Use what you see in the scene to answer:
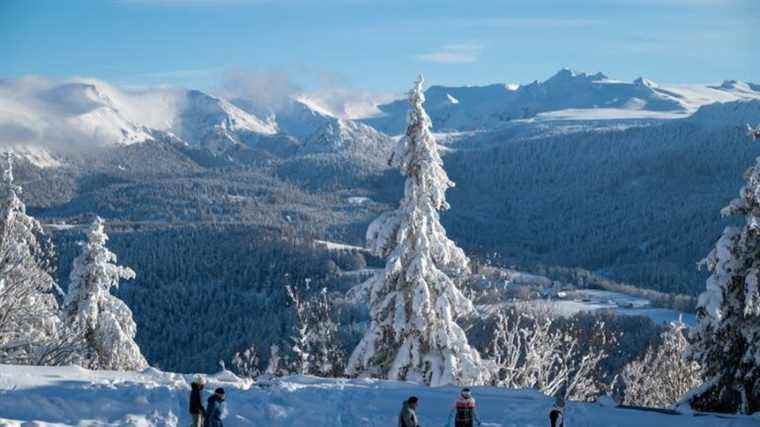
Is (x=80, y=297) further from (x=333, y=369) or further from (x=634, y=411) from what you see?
(x=634, y=411)

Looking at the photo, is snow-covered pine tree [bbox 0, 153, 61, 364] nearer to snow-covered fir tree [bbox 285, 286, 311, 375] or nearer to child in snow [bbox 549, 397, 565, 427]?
snow-covered fir tree [bbox 285, 286, 311, 375]

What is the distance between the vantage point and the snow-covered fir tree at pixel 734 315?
1934 cm

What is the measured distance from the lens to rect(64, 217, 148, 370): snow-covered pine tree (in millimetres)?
29109

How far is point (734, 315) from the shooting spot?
2000cm

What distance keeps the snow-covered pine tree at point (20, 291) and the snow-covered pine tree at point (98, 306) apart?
47.2 inches

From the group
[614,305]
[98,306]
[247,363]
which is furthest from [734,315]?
[614,305]

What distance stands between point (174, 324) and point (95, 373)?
127235 millimetres

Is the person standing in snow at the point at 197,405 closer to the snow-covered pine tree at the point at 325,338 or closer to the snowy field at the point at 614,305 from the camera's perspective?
the snow-covered pine tree at the point at 325,338

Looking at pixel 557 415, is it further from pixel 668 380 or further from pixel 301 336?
pixel 668 380

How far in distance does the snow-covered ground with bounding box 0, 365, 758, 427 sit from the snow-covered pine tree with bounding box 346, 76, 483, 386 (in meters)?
1.98

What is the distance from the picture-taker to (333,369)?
3081 centimetres

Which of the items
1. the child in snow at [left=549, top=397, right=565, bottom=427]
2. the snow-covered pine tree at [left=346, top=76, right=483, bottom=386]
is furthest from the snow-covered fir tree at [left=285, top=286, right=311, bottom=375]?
the child in snow at [left=549, top=397, right=565, bottom=427]

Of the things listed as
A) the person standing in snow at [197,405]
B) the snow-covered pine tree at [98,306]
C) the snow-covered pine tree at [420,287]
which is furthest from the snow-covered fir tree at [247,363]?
the person standing in snow at [197,405]

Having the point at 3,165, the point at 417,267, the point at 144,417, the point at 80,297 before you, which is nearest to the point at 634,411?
the point at 417,267
